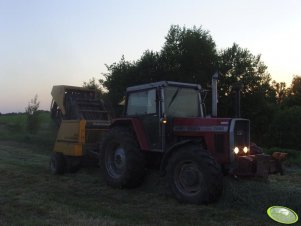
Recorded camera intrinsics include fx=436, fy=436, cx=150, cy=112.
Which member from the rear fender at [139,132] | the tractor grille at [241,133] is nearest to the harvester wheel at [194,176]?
the tractor grille at [241,133]

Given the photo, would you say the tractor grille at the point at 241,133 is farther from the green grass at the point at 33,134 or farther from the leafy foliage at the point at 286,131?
the leafy foliage at the point at 286,131

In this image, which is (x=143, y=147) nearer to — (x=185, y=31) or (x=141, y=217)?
(x=141, y=217)

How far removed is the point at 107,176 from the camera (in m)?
9.94

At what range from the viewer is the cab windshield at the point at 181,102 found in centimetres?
899

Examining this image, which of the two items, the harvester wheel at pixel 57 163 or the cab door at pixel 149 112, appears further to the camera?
the harvester wheel at pixel 57 163

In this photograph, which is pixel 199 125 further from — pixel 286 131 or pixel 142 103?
pixel 286 131

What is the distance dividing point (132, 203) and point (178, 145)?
1.38 metres

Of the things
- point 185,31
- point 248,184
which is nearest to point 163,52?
point 185,31

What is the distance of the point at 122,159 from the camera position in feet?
31.9

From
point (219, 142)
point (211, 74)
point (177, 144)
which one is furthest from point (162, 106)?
point (211, 74)

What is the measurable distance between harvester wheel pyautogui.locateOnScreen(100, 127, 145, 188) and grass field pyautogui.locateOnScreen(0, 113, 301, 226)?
231 millimetres

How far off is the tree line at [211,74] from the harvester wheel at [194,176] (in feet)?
55.9

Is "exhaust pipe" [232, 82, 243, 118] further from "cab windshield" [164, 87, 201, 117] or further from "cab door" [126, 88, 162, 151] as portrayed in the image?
"cab door" [126, 88, 162, 151]

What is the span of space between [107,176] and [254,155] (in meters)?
3.47
